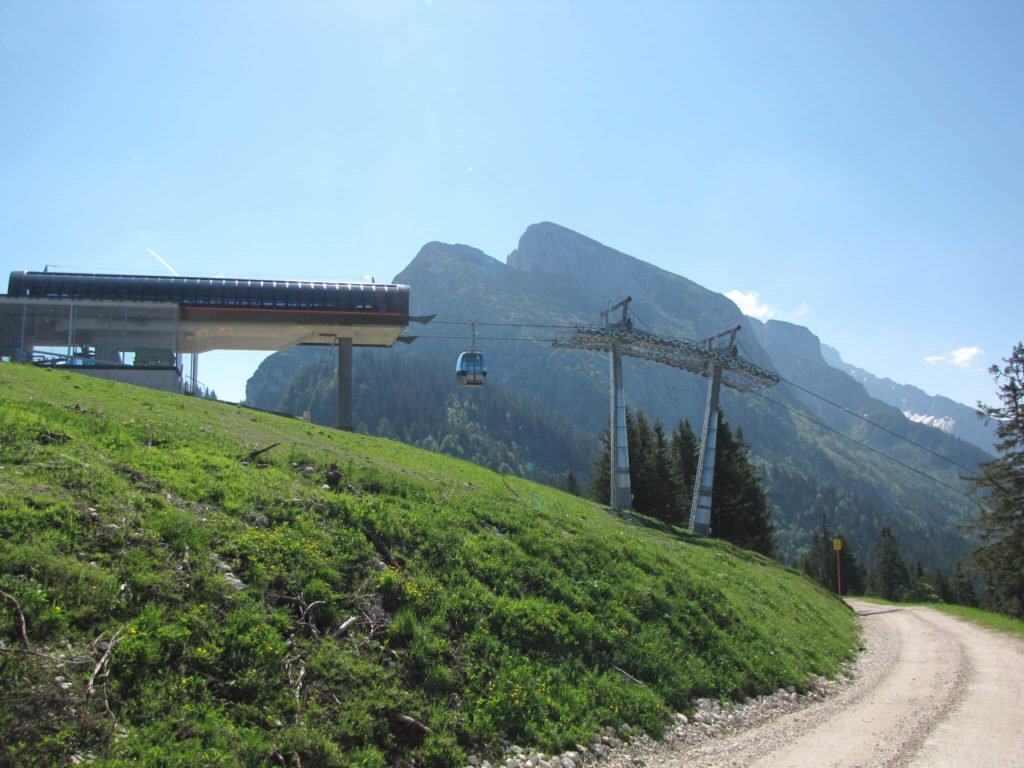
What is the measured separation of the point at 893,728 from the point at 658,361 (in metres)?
36.6

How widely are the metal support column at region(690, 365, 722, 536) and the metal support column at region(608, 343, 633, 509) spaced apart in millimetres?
6004

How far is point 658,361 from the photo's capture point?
47844 mm

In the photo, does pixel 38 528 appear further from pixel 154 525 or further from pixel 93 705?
pixel 93 705

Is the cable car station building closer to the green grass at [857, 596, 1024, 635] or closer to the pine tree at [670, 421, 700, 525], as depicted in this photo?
the pine tree at [670, 421, 700, 525]

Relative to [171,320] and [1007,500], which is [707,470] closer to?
[1007,500]

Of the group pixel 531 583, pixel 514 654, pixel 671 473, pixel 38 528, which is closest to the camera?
pixel 38 528

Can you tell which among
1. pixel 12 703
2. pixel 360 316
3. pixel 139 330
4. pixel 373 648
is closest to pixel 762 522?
pixel 360 316

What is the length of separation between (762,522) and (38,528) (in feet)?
217

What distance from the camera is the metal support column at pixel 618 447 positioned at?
41.9 m

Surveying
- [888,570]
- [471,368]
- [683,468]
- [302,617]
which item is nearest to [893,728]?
[302,617]

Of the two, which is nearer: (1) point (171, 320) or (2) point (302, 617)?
(2) point (302, 617)

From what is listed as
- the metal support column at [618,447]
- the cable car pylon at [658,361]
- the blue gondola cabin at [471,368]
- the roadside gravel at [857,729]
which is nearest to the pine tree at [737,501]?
the cable car pylon at [658,361]

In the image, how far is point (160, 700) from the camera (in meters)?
7.59

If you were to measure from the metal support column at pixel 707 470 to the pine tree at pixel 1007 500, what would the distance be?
48.1 ft
